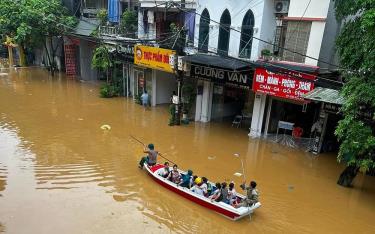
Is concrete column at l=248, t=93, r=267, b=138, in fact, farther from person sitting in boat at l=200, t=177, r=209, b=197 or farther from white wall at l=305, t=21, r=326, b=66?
person sitting in boat at l=200, t=177, r=209, b=197

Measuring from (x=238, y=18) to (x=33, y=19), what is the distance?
1954 cm

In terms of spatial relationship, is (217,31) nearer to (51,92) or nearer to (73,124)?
(73,124)

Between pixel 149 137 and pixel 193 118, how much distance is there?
4321 mm

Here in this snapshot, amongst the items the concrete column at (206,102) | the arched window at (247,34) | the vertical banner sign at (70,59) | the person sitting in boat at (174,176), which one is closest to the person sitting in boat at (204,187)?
the person sitting in boat at (174,176)

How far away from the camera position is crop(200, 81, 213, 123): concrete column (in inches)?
795

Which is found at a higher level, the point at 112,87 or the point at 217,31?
the point at 217,31

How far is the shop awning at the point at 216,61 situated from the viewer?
1653cm

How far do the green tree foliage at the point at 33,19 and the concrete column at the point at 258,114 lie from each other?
1935cm

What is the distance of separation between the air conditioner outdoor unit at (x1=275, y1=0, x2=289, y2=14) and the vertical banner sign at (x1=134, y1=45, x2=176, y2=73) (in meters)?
6.01

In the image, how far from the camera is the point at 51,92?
88.2ft

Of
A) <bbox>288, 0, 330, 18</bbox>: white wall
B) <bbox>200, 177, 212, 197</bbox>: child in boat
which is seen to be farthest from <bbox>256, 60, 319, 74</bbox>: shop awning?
<bbox>200, 177, 212, 197</bbox>: child in boat

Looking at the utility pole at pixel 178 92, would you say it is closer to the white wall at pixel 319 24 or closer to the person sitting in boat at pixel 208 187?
the white wall at pixel 319 24

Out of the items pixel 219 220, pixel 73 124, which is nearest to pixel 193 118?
pixel 73 124

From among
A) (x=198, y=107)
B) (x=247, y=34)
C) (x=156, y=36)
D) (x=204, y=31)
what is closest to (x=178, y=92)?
(x=198, y=107)
